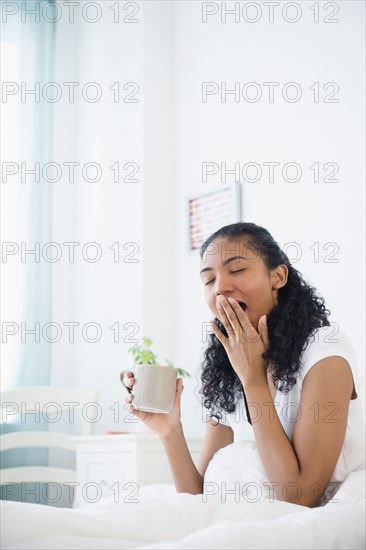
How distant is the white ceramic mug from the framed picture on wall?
1232 millimetres

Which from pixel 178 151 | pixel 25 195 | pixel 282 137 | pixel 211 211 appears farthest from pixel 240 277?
pixel 25 195

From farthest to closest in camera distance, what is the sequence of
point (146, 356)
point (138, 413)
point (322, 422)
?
1. point (146, 356)
2. point (138, 413)
3. point (322, 422)

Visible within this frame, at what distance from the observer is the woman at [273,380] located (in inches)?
46.4

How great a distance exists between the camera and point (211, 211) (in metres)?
2.70

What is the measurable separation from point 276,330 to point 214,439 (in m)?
0.35

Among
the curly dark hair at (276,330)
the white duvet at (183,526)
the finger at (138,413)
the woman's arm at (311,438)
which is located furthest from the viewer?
the finger at (138,413)

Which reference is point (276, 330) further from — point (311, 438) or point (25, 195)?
point (25, 195)

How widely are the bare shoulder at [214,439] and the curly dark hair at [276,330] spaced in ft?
0.12

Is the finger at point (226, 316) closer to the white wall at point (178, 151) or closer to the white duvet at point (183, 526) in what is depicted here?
the white duvet at point (183, 526)

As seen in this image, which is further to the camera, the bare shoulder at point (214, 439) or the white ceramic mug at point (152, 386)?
the bare shoulder at point (214, 439)

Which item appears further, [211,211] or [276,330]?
[211,211]

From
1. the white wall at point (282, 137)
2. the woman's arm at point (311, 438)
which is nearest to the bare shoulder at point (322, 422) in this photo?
the woman's arm at point (311, 438)

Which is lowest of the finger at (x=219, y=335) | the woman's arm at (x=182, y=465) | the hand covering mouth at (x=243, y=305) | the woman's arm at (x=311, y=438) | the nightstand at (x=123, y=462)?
the nightstand at (x=123, y=462)

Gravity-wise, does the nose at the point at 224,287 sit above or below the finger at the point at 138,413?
above
